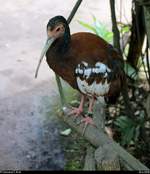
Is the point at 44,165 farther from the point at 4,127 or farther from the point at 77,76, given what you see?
the point at 77,76

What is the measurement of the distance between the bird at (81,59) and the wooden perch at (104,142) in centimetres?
6

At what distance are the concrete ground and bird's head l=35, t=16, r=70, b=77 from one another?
1.38m

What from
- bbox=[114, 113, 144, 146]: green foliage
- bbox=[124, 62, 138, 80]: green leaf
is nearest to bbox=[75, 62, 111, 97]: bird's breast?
bbox=[114, 113, 144, 146]: green foliage

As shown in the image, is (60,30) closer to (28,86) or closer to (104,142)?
(104,142)

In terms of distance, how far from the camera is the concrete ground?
14.0ft

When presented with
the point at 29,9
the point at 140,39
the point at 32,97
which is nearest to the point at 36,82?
the point at 32,97

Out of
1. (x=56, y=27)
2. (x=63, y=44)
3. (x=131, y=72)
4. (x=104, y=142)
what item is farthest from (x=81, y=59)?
(x=131, y=72)

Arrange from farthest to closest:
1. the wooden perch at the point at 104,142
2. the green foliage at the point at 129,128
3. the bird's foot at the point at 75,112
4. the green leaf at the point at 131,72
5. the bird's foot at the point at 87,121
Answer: the green leaf at the point at 131,72
the green foliage at the point at 129,128
the bird's foot at the point at 75,112
the bird's foot at the point at 87,121
the wooden perch at the point at 104,142

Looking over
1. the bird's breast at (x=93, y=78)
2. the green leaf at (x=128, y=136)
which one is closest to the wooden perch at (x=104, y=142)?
the bird's breast at (x=93, y=78)

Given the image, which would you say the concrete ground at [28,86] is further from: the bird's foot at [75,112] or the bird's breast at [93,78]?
the bird's breast at [93,78]

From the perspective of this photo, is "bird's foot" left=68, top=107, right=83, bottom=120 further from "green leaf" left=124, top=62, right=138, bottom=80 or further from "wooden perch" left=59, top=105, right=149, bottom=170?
"green leaf" left=124, top=62, right=138, bottom=80

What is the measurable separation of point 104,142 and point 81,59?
1.88 feet

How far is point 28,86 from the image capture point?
5.16 m

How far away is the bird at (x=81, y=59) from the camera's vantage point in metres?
3.01
